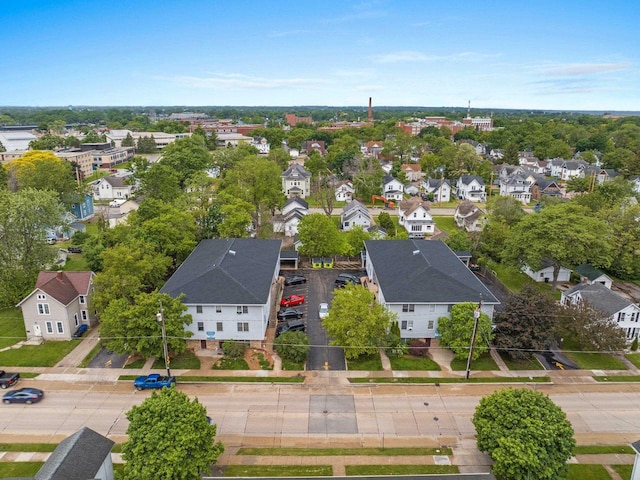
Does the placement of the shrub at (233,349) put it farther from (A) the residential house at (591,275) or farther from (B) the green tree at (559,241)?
(A) the residential house at (591,275)

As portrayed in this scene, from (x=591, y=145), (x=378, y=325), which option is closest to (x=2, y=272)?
(x=378, y=325)

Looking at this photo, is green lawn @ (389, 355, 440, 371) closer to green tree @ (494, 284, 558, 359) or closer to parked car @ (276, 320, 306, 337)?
green tree @ (494, 284, 558, 359)

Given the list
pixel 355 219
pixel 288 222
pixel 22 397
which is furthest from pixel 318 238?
pixel 22 397

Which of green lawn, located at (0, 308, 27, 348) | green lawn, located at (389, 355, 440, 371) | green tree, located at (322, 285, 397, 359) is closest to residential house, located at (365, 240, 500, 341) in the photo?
green tree, located at (322, 285, 397, 359)

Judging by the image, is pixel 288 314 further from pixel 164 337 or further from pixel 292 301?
pixel 164 337

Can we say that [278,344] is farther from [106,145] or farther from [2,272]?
[106,145]

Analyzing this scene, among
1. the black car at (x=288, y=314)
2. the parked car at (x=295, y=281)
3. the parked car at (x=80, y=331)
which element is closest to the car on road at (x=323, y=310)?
the black car at (x=288, y=314)

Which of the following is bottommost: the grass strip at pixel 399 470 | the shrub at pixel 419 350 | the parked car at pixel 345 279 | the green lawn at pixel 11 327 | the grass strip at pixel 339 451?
the green lawn at pixel 11 327
